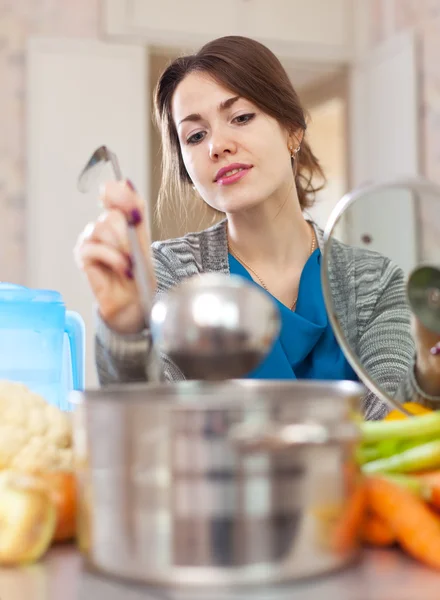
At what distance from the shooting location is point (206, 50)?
4.61 ft

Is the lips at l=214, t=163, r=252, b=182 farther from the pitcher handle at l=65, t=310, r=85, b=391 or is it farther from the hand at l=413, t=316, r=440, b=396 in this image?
the hand at l=413, t=316, r=440, b=396

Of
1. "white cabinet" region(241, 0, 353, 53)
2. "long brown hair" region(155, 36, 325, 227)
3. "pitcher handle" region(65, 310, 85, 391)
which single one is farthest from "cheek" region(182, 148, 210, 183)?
"white cabinet" region(241, 0, 353, 53)

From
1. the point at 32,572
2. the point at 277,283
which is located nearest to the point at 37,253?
the point at 277,283

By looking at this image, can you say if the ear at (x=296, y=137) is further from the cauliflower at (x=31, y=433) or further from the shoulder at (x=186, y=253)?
the cauliflower at (x=31, y=433)

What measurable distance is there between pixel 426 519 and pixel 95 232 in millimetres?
356

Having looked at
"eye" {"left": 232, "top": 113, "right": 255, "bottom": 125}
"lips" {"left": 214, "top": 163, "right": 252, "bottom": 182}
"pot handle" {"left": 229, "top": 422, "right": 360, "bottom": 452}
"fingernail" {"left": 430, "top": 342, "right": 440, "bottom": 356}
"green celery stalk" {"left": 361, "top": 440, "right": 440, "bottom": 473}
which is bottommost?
"green celery stalk" {"left": 361, "top": 440, "right": 440, "bottom": 473}

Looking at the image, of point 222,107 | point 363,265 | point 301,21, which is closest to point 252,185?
point 222,107

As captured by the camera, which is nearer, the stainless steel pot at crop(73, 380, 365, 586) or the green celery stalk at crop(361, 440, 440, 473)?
the stainless steel pot at crop(73, 380, 365, 586)

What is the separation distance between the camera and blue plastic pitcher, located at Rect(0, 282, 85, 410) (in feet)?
2.70

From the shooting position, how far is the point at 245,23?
12.0ft

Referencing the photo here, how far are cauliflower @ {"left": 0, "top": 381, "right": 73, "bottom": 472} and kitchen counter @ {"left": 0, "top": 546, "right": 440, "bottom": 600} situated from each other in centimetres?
11

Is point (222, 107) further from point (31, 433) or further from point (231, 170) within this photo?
point (31, 433)

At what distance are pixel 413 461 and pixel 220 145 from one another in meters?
0.83

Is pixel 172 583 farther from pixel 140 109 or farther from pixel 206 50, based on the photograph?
pixel 140 109
